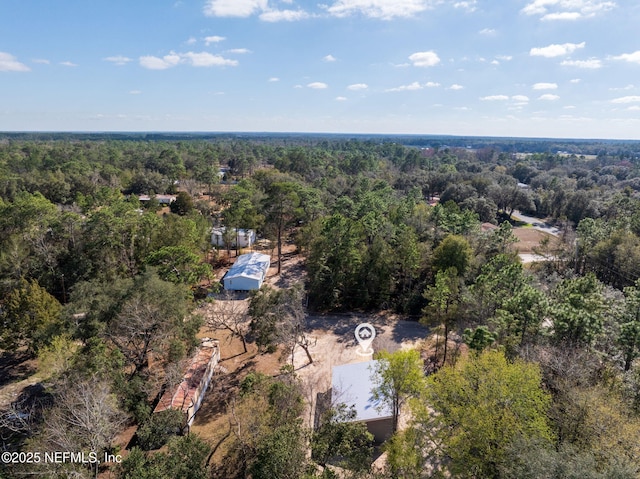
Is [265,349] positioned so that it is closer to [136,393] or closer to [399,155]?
[136,393]

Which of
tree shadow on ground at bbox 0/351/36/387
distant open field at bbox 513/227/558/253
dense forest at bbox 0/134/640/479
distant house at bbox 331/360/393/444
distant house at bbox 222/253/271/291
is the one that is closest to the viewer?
dense forest at bbox 0/134/640/479

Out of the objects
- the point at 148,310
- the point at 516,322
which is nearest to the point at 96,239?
the point at 148,310

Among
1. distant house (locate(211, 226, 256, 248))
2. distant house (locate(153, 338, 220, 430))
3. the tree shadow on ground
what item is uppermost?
distant house (locate(211, 226, 256, 248))

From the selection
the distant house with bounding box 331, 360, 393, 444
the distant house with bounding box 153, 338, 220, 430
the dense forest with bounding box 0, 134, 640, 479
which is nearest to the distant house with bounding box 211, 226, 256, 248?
the dense forest with bounding box 0, 134, 640, 479

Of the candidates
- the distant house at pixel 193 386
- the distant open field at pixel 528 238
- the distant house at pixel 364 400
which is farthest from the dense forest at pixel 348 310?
the distant open field at pixel 528 238

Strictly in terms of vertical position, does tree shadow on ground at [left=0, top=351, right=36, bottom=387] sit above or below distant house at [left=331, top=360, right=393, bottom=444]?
below

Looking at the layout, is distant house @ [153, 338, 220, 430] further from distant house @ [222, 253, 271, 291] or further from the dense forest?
distant house @ [222, 253, 271, 291]
